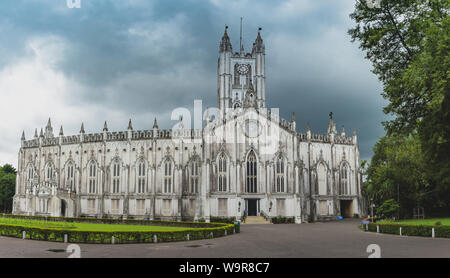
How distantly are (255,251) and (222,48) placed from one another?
261ft

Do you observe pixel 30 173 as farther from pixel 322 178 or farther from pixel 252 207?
pixel 322 178

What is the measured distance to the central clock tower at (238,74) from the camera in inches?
3536

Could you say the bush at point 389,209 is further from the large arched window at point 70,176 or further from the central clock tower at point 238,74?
the large arched window at point 70,176

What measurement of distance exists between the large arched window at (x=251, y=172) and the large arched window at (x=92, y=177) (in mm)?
26002

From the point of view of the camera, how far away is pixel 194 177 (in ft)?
183

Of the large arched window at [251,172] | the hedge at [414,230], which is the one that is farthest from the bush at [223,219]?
the hedge at [414,230]

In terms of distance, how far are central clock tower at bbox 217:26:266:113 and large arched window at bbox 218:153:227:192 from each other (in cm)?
3892

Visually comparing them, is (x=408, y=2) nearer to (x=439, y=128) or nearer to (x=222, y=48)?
(x=439, y=128)

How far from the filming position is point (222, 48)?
93688mm

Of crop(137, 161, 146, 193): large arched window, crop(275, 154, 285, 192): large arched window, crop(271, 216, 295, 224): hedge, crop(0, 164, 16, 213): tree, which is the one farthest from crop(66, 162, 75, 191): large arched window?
crop(271, 216, 295, 224): hedge

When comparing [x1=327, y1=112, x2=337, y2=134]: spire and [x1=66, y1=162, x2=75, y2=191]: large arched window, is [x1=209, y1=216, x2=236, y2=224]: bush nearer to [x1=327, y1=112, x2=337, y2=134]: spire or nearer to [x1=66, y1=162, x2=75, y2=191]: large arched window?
[x1=327, y1=112, x2=337, y2=134]: spire

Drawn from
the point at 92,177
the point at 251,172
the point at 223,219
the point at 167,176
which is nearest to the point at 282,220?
the point at 251,172
